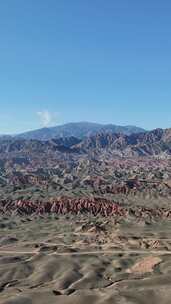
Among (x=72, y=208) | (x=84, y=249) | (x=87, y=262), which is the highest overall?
(x=72, y=208)

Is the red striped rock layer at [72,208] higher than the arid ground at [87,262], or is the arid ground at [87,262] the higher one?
the red striped rock layer at [72,208]

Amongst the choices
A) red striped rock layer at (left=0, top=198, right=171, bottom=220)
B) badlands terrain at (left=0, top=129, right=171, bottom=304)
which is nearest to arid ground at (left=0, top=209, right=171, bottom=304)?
badlands terrain at (left=0, top=129, right=171, bottom=304)

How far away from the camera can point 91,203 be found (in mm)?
170500

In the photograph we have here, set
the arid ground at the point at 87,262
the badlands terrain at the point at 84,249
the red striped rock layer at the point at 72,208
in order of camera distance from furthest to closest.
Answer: the red striped rock layer at the point at 72,208 → the badlands terrain at the point at 84,249 → the arid ground at the point at 87,262

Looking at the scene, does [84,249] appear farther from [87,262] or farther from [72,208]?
[72,208]

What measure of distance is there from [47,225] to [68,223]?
6116 mm

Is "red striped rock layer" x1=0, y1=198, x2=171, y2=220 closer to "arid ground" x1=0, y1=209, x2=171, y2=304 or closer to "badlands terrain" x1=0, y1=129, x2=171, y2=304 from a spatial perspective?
"badlands terrain" x1=0, y1=129, x2=171, y2=304

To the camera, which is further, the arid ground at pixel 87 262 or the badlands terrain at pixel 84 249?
the badlands terrain at pixel 84 249

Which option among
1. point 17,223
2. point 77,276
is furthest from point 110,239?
point 17,223

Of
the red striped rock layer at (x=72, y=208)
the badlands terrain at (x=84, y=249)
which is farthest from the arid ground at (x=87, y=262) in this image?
the red striped rock layer at (x=72, y=208)

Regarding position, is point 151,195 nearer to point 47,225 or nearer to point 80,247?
point 47,225

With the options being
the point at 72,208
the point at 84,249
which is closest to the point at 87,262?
the point at 84,249

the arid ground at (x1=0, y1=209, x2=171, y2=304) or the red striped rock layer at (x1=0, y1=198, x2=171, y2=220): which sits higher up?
the red striped rock layer at (x1=0, y1=198, x2=171, y2=220)

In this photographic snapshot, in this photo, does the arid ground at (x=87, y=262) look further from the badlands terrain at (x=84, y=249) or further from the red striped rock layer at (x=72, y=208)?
the red striped rock layer at (x=72, y=208)
